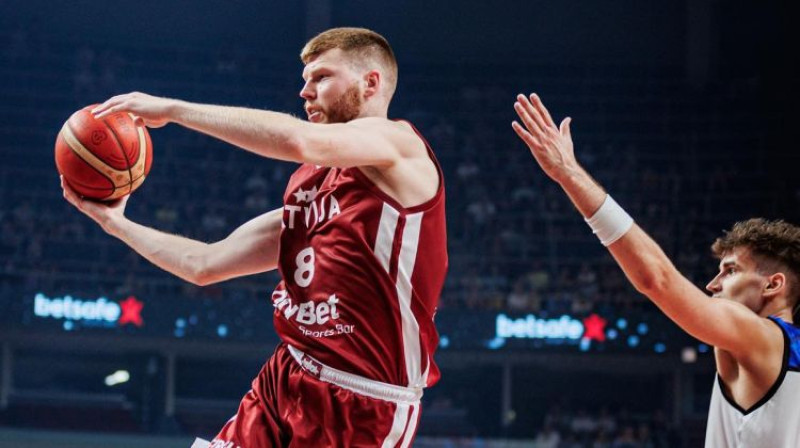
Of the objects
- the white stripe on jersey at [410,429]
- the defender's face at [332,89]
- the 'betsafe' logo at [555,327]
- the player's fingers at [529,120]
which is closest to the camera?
the player's fingers at [529,120]

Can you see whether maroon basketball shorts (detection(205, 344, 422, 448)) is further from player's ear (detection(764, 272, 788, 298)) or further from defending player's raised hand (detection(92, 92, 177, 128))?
player's ear (detection(764, 272, 788, 298))

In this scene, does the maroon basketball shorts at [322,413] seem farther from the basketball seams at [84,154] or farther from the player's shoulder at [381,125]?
the basketball seams at [84,154]

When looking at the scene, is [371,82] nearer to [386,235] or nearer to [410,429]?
[386,235]

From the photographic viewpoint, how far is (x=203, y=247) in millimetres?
3711

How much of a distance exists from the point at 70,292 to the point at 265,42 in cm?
796

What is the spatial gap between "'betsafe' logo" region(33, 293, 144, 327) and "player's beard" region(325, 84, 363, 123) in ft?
43.1

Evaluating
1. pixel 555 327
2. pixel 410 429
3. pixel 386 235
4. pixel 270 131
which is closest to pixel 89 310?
pixel 555 327

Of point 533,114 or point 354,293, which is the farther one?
point 354,293

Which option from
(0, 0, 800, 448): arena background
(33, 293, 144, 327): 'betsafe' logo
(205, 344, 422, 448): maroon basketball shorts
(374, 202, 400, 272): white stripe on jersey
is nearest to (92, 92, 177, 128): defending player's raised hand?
(374, 202, 400, 272): white stripe on jersey

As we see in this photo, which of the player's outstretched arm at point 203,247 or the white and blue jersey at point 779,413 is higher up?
the player's outstretched arm at point 203,247

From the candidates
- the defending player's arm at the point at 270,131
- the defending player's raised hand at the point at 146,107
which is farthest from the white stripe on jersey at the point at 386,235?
the defending player's raised hand at the point at 146,107

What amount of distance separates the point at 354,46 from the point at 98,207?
117cm

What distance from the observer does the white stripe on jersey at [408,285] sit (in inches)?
122

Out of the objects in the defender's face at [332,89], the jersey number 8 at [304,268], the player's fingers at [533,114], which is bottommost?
the jersey number 8 at [304,268]
